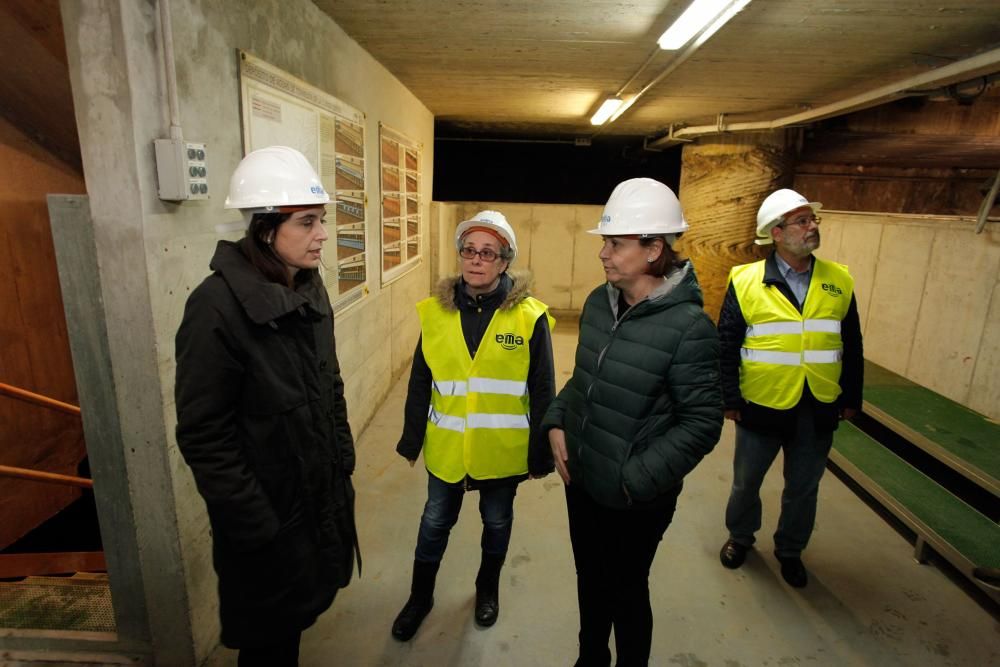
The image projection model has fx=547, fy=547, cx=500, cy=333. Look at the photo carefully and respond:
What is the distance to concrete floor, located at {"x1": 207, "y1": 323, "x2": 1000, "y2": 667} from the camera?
2.07 meters

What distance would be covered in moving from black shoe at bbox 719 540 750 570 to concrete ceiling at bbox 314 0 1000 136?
2.53 m

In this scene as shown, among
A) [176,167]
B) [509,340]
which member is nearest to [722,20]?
[509,340]

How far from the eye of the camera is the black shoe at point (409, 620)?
2.09 meters

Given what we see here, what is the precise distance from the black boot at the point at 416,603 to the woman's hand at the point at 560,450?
2.49ft

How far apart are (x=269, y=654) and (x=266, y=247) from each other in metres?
1.06

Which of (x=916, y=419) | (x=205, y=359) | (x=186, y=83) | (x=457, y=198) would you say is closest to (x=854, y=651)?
(x=916, y=419)

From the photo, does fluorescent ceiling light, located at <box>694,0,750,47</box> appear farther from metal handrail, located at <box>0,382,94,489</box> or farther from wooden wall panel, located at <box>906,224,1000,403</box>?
metal handrail, located at <box>0,382,94,489</box>

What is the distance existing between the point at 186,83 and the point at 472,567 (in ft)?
7.19

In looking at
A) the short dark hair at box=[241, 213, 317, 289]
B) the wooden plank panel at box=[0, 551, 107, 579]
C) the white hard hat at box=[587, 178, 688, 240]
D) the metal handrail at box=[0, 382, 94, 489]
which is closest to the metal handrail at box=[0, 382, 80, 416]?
the metal handrail at box=[0, 382, 94, 489]

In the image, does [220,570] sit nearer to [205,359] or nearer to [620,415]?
[205,359]

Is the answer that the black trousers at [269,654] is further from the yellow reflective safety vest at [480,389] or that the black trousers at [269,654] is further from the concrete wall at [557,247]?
the concrete wall at [557,247]

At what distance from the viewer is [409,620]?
82.9 inches

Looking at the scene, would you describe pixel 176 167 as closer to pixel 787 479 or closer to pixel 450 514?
pixel 450 514

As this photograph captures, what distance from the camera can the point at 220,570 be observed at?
4.32ft
